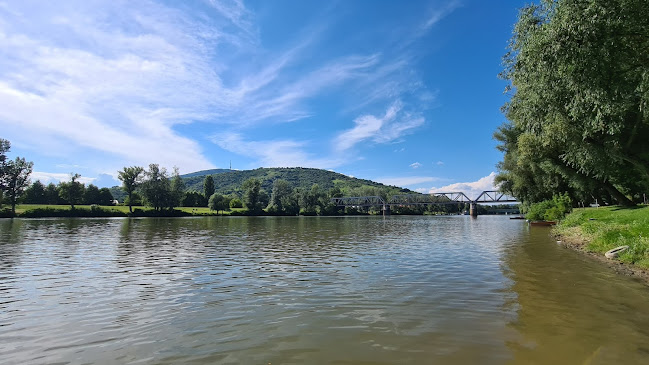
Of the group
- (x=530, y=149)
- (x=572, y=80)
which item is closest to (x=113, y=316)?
(x=572, y=80)

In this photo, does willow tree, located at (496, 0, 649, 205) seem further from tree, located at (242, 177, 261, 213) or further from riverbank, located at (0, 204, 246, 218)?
tree, located at (242, 177, 261, 213)

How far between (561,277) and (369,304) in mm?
9345

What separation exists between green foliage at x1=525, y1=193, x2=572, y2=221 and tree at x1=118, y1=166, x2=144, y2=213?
113 metres

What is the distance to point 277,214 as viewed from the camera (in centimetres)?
14500

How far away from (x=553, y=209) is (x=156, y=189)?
113m

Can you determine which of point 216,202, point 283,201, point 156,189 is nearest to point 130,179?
point 156,189

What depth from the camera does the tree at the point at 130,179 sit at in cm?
11469

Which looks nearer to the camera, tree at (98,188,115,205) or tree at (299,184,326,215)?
tree at (98,188,115,205)

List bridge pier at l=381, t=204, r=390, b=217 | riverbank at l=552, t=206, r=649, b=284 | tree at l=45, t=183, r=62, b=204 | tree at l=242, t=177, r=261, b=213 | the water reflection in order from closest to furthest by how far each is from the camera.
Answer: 1. the water reflection
2. riverbank at l=552, t=206, r=649, b=284
3. tree at l=45, t=183, r=62, b=204
4. tree at l=242, t=177, r=261, b=213
5. bridge pier at l=381, t=204, r=390, b=217

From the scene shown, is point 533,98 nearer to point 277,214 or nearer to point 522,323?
point 522,323

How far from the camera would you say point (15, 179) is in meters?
93.8

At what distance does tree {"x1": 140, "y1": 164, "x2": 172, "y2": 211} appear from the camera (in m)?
117

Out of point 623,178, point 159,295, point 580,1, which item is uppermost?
point 580,1


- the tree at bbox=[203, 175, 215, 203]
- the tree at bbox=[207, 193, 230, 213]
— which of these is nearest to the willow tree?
the tree at bbox=[207, 193, 230, 213]
